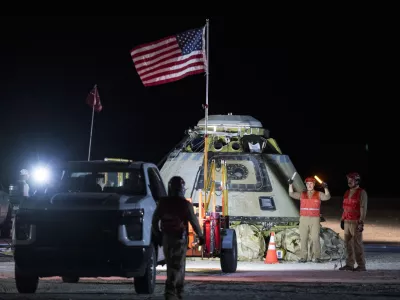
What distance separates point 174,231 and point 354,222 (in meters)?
7.37

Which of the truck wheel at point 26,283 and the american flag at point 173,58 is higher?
the american flag at point 173,58

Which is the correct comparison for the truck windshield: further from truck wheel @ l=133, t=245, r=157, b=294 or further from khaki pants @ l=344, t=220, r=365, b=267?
khaki pants @ l=344, t=220, r=365, b=267

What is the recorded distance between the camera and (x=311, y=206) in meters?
21.2

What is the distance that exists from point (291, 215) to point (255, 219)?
80cm

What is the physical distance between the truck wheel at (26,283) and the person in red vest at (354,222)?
664cm

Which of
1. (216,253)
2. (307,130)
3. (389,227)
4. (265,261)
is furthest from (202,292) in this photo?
(307,130)

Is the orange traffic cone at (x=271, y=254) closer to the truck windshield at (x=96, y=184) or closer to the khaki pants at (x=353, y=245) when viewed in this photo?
the khaki pants at (x=353, y=245)

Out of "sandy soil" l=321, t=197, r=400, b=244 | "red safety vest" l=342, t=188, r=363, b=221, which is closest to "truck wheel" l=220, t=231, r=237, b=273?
"red safety vest" l=342, t=188, r=363, b=221

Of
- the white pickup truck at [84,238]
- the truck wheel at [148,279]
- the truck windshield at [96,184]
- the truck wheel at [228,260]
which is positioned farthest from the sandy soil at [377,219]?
the white pickup truck at [84,238]

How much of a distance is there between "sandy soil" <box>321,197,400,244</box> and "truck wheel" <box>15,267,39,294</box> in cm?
1623

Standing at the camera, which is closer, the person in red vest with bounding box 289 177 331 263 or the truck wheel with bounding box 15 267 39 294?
the truck wheel with bounding box 15 267 39 294

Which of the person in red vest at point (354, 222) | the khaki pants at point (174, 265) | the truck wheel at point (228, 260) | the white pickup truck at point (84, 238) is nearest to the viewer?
the khaki pants at point (174, 265)

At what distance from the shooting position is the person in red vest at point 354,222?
61.7ft

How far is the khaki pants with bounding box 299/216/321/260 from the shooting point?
69.7 feet
